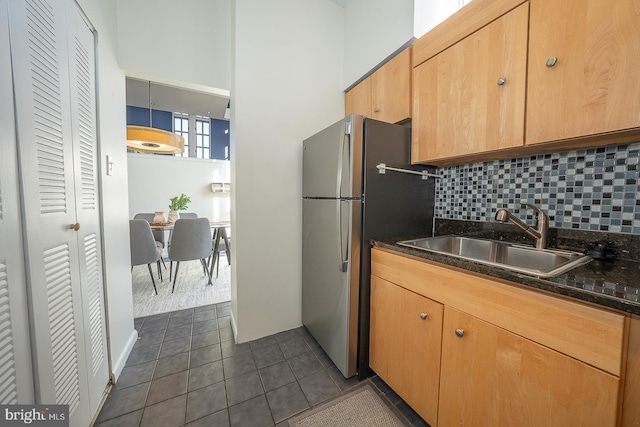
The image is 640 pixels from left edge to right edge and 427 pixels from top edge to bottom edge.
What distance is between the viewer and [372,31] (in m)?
1.83

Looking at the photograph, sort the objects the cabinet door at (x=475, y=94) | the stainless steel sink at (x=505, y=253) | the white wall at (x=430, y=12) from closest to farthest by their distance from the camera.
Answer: the stainless steel sink at (x=505, y=253)
the cabinet door at (x=475, y=94)
the white wall at (x=430, y=12)

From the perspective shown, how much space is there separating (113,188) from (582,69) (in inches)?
96.7

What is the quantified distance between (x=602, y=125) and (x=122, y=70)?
8.91ft

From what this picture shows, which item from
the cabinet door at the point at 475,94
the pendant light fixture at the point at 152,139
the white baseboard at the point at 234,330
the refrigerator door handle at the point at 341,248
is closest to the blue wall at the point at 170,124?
the pendant light fixture at the point at 152,139

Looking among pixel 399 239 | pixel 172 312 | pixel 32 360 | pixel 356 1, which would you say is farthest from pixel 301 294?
pixel 356 1

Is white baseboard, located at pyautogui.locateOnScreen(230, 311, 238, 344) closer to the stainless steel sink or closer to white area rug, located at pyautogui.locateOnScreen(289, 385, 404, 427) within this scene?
white area rug, located at pyautogui.locateOnScreen(289, 385, 404, 427)

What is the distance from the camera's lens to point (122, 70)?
169cm

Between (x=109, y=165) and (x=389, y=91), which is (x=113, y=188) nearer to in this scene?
(x=109, y=165)

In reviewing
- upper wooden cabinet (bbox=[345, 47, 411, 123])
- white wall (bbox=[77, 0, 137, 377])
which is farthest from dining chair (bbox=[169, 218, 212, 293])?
upper wooden cabinet (bbox=[345, 47, 411, 123])

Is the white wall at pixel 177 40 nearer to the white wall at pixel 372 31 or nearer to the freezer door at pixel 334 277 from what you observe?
the white wall at pixel 372 31

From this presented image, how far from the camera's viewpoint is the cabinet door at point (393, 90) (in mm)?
1577

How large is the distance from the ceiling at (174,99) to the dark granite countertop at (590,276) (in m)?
4.33

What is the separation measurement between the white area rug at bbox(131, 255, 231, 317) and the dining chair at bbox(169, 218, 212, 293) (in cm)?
18

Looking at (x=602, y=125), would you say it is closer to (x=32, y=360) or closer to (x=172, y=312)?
(x=32, y=360)
